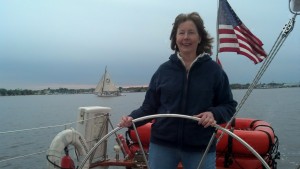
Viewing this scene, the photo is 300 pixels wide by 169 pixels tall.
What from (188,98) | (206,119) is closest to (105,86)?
(188,98)

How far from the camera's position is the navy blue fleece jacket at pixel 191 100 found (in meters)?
2.26

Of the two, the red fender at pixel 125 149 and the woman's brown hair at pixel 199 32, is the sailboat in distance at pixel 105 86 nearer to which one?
the red fender at pixel 125 149

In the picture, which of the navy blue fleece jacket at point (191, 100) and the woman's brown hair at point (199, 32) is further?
the woman's brown hair at point (199, 32)

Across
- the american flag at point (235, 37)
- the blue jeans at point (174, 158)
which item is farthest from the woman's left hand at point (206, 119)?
the american flag at point (235, 37)

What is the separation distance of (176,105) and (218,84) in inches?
12.6

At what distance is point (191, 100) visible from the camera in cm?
228

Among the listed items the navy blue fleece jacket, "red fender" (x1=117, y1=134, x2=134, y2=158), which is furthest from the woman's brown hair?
"red fender" (x1=117, y1=134, x2=134, y2=158)

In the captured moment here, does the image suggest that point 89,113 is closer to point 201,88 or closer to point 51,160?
point 51,160

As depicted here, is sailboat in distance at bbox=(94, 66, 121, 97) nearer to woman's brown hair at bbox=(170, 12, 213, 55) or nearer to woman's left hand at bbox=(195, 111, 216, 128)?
woman's brown hair at bbox=(170, 12, 213, 55)

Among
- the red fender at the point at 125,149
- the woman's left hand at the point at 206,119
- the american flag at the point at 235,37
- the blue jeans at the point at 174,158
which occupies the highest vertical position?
the american flag at the point at 235,37

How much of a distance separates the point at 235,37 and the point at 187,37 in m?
4.59

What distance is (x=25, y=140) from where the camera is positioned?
55.6 ft

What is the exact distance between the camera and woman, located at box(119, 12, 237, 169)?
2260 millimetres

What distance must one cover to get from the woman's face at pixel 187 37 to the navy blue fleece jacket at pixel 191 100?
0.09 m
